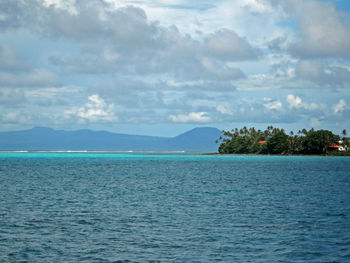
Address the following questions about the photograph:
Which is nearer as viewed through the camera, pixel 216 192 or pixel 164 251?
pixel 164 251

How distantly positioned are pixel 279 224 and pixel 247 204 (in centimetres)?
1208

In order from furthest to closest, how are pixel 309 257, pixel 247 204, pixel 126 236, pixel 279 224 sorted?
1. pixel 247 204
2. pixel 279 224
3. pixel 126 236
4. pixel 309 257

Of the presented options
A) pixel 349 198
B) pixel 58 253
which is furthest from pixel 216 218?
pixel 349 198

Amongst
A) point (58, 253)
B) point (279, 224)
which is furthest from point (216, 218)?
point (58, 253)

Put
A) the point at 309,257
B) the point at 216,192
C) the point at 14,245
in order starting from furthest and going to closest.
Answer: the point at 216,192, the point at 14,245, the point at 309,257

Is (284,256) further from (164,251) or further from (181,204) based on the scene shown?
(181,204)

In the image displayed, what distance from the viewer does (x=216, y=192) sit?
5844 cm

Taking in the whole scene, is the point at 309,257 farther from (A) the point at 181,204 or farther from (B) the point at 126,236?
(A) the point at 181,204

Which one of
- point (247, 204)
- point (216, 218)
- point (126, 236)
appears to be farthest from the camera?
point (247, 204)

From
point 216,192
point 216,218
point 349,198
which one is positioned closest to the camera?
point 216,218

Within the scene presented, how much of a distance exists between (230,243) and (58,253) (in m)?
10.3

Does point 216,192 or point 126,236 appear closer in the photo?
point 126,236

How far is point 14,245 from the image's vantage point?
26.0 metres

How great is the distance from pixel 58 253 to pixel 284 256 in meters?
12.6
